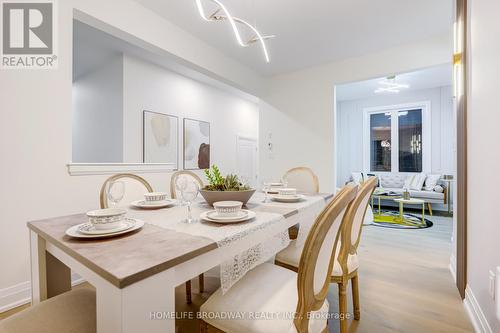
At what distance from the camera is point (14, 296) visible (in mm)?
1688

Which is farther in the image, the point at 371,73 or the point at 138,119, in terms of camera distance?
the point at 138,119

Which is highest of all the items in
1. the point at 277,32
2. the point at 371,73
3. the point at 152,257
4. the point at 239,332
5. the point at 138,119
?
the point at 277,32

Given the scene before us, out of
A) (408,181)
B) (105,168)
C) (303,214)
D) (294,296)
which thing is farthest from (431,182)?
(105,168)

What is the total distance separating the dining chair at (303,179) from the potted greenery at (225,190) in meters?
1.16

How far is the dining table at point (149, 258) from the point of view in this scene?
24.3 inches

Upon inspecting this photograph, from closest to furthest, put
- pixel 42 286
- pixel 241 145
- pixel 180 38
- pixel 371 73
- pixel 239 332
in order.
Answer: pixel 239 332 < pixel 42 286 < pixel 180 38 < pixel 371 73 < pixel 241 145

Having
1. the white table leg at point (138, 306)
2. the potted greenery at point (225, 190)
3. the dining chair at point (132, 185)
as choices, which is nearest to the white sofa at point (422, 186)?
the potted greenery at point (225, 190)

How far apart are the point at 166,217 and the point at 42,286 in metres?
0.60

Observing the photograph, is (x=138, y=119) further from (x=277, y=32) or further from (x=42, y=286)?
(x=42, y=286)

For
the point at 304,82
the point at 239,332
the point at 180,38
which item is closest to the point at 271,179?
the point at 304,82

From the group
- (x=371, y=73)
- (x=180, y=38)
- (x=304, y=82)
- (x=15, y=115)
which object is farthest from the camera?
(x=304, y=82)

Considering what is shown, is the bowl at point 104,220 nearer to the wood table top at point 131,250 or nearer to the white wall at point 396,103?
the wood table top at point 131,250

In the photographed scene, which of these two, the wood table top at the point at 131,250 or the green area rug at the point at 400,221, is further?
the green area rug at the point at 400,221

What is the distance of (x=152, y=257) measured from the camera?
2.32 ft
